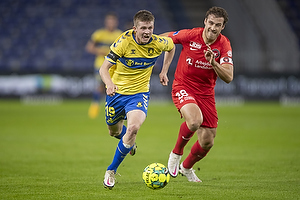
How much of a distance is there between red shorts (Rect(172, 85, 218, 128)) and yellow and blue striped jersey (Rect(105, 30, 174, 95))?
0.49 meters

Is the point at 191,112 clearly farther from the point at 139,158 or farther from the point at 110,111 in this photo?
the point at 139,158

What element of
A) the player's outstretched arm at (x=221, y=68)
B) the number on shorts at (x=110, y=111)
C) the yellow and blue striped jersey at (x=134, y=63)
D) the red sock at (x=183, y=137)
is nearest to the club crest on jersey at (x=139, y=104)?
the yellow and blue striped jersey at (x=134, y=63)

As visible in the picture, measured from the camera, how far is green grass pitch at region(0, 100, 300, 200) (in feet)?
20.0

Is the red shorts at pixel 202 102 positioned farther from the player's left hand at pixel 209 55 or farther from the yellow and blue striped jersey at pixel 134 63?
the player's left hand at pixel 209 55

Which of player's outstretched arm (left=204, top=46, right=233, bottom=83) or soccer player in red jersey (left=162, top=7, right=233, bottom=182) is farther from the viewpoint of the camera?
soccer player in red jersey (left=162, top=7, right=233, bottom=182)

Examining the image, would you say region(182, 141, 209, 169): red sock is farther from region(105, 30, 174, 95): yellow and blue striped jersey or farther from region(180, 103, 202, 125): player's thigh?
region(105, 30, 174, 95): yellow and blue striped jersey

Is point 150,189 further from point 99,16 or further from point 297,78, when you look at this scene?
point 99,16

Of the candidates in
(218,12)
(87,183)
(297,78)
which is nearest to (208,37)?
(218,12)

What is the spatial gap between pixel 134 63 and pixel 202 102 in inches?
42.5

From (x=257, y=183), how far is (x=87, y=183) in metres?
2.16

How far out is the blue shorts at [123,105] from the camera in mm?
6730

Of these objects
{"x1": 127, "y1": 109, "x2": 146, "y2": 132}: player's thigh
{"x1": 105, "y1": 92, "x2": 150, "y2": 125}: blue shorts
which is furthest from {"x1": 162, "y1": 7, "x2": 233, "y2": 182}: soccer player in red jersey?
{"x1": 127, "y1": 109, "x2": 146, "y2": 132}: player's thigh

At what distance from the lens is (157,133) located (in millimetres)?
12859

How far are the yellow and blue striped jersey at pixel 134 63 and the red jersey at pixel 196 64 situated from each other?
30cm
